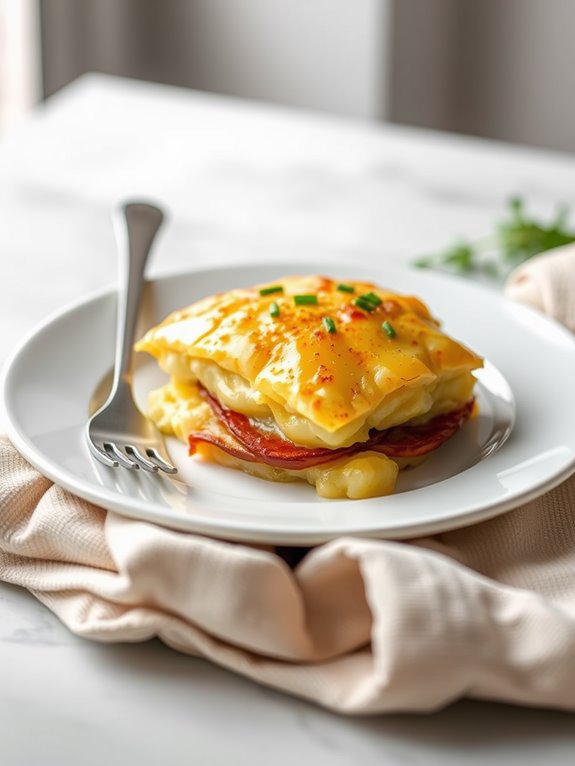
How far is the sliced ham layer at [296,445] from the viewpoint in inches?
71.2

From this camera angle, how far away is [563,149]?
5930mm

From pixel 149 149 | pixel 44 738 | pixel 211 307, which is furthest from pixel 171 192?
pixel 44 738

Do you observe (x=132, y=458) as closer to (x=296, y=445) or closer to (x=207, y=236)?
(x=296, y=445)

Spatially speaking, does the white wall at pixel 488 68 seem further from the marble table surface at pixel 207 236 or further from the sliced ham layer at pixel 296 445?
the sliced ham layer at pixel 296 445

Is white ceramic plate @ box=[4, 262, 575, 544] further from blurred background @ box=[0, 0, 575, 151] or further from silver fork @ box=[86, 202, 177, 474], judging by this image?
blurred background @ box=[0, 0, 575, 151]

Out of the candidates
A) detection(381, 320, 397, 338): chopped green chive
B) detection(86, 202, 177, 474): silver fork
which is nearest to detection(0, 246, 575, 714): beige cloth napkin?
detection(86, 202, 177, 474): silver fork

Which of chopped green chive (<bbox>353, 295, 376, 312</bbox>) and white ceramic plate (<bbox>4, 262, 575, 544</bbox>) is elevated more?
chopped green chive (<bbox>353, 295, 376, 312</bbox>)

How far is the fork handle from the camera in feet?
7.14

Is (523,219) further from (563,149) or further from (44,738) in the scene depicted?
(563,149)

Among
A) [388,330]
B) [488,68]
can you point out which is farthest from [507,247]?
[488,68]

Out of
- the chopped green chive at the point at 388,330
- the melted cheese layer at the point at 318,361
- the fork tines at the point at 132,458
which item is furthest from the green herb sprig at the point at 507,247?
the fork tines at the point at 132,458

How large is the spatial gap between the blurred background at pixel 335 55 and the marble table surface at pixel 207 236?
5.55 ft

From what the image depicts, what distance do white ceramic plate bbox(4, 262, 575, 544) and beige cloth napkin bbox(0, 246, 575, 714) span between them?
2.6 inches

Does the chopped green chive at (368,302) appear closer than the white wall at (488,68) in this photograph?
Yes
